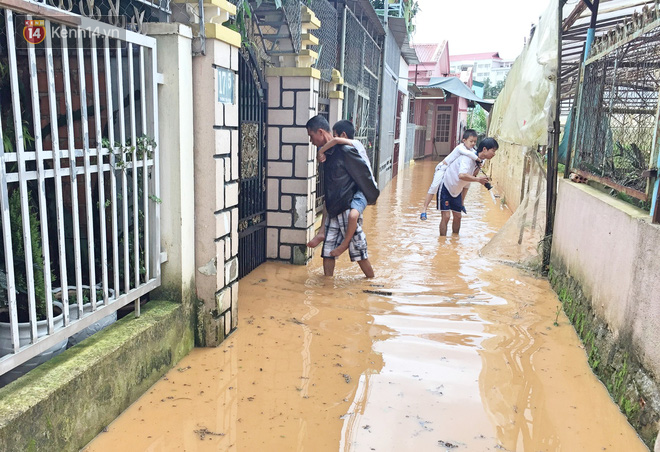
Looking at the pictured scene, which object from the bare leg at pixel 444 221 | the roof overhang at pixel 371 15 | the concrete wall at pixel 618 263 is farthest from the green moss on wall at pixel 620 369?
the roof overhang at pixel 371 15

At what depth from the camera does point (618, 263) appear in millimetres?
3180

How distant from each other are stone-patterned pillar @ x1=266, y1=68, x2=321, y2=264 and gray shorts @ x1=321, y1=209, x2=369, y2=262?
610 millimetres

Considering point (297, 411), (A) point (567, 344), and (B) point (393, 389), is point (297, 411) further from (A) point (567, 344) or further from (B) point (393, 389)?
(A) point (567, 344)

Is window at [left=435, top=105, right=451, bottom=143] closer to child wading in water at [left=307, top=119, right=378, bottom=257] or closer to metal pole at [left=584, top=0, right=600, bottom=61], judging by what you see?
metal pole at [left=584, top=0, right=600, bottom=61]

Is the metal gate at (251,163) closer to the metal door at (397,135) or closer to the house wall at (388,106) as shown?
the house wall at (388,106)

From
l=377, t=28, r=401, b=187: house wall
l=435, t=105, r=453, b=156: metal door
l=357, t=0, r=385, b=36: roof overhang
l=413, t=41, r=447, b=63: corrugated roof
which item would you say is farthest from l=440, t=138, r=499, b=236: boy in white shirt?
l=413, t=41, r=447, b=63: corrugated roof

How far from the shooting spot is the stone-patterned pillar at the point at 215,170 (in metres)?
3.13

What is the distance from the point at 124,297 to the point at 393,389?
156 cm

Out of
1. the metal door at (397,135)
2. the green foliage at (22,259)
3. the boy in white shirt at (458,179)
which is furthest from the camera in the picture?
the metal door at (397,135)

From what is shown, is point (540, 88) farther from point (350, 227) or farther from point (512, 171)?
point (512, 171)

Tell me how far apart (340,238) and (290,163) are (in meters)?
1.01

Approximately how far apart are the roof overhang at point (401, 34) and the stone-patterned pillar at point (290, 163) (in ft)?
21.7

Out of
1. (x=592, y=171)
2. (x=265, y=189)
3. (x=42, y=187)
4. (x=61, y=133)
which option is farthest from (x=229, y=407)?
(x=592, y=171)

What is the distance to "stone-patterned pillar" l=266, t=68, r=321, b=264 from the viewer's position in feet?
16.9
